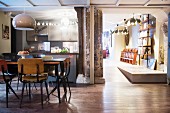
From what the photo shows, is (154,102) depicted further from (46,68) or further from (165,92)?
(46,68)

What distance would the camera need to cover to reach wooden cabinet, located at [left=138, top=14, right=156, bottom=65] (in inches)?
383

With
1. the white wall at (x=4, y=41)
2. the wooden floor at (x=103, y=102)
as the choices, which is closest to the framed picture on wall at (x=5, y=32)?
the white wall at (x=4, y=41)

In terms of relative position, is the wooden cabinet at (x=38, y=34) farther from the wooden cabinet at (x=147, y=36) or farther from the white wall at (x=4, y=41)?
the wooden cabinet at (x=147, y=36)

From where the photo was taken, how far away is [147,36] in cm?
1019

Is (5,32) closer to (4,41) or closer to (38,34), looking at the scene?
(4,41)

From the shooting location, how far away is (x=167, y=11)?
6.80m

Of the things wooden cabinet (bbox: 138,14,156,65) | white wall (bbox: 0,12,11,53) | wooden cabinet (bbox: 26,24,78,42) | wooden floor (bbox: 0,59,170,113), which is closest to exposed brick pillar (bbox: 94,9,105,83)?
wooden floor (bbox: 0,59,170,113)

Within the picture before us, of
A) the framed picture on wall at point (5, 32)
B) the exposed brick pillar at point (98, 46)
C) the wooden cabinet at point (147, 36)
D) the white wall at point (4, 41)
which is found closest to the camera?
the exposed brick pillar at point (98, 46)

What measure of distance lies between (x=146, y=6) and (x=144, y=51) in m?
4.20

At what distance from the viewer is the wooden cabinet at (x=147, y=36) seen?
9.73 m

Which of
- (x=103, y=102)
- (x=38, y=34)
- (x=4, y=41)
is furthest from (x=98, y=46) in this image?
(x=38, y=34)

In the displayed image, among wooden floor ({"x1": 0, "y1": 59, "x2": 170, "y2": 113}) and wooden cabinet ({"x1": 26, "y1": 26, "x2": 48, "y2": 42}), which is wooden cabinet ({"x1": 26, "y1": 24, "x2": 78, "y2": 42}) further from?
wooden floor ({"x1": 0, "y1": 59, "x2": 170, "y2": 113})

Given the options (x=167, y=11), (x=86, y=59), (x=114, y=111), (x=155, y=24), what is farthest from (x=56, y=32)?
(x=114, y=111)

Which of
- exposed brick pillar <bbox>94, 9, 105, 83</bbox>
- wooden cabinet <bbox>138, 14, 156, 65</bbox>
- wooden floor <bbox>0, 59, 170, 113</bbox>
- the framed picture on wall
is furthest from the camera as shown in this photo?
wooden cabinet <bbox>138, 14, 156, 65</bbox>
